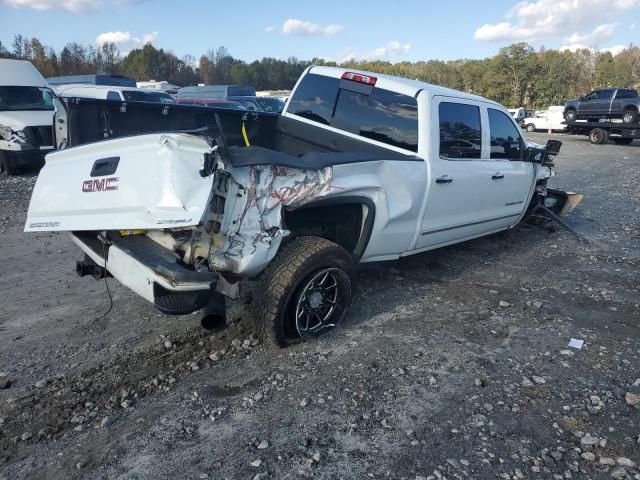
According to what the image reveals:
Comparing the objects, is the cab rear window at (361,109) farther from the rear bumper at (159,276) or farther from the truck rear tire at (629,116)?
the truck rear tire at (629,116)

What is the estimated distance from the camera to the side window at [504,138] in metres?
5.39

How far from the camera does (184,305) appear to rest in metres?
3.08

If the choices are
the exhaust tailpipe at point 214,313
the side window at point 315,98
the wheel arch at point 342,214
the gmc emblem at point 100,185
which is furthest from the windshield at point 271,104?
the exhaust tailpipe at point 214,313

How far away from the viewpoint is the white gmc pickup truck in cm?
308

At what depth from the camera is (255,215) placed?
327 cm

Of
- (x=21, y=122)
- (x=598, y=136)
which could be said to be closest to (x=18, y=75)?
(x=21, y=122)

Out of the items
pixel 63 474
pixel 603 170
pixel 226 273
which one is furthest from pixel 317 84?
pixel 603 170

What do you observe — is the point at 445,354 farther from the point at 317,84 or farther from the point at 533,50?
the point at 533,50

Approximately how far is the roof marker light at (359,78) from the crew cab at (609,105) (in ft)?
66.1

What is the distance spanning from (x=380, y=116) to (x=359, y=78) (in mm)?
470

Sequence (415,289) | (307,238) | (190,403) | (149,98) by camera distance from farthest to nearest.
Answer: (149,98)
(415,289)
(307,238)
(190,403)

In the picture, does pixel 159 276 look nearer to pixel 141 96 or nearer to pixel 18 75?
pixel 18 75

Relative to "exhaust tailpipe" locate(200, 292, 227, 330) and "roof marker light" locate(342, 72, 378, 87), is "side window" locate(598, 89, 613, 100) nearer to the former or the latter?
"roof marker light" locate(342, 72, 378, 87)

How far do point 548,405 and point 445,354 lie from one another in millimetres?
807
